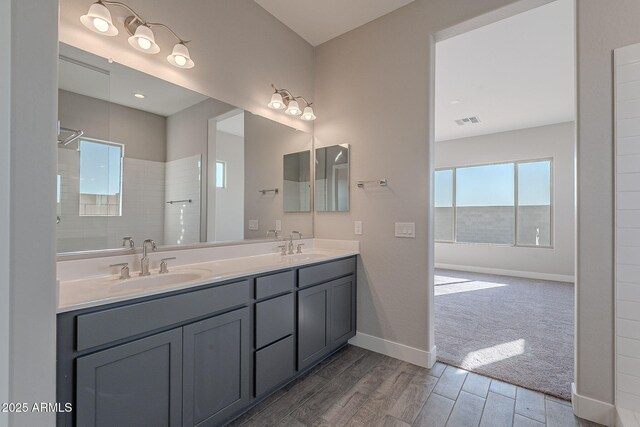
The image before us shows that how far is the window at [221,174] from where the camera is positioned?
2.18 metres

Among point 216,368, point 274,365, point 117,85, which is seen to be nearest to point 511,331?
point 274,365

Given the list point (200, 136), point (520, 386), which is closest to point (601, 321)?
point (520, 386)

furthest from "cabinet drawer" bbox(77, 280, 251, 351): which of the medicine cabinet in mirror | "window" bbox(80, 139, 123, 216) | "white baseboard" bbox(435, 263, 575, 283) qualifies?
"white baseboard" bbox(435, 263, 575, 283)

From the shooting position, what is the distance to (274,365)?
181 cm

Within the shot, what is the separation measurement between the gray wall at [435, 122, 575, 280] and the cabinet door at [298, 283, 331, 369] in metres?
5.00

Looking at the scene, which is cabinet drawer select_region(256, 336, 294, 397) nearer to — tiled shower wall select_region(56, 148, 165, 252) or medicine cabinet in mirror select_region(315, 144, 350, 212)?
tiled shower wall select_region(56, 148, 165, 252)

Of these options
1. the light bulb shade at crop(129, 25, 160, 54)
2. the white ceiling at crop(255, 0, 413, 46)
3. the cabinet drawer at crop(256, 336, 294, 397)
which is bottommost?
the cabinet drawer at crop(256, 336, 294, 397)

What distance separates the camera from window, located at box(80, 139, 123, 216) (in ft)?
5.01

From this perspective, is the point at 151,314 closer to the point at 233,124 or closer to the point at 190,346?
the point at 190,346

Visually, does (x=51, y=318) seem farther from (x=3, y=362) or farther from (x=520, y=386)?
(x=520, y=386)

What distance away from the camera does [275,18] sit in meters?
2.58

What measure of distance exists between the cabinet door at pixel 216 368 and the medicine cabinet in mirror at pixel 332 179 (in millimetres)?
1493

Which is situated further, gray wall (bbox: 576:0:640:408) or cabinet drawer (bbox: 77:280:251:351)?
gray wall (bbox: 576:0:640:408)

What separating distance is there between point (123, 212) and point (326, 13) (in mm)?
2357
